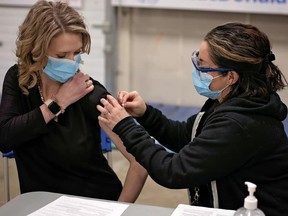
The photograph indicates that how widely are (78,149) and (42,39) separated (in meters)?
0.43

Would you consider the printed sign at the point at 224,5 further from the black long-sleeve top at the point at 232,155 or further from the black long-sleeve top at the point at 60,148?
the black long-sleeve top at the point at 232,155

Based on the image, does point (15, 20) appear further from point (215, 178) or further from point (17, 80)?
point (215, 178)

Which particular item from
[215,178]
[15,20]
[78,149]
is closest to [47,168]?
[78,149]

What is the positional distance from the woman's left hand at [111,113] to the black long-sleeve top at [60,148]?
0.18 meters

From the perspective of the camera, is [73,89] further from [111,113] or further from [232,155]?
[232,155]

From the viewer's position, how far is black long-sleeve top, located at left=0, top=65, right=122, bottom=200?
1855 millimetres

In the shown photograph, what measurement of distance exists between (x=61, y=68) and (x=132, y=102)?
0.97 ft

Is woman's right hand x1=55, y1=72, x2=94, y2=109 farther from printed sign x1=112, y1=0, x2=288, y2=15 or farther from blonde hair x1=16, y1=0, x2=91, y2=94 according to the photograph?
printed sign x1=112, y1=0, x2=288, y2=15

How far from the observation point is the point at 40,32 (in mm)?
1796

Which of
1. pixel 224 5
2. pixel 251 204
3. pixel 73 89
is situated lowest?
pixel 251 204

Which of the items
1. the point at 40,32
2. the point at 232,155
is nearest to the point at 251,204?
the point at 232,155

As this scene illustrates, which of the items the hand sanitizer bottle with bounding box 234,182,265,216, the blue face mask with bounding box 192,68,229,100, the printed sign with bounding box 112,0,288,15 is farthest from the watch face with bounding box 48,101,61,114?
the printed sign with bounding box 112,0,288,15

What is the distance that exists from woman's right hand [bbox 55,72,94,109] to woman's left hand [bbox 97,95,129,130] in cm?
17

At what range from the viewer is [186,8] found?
13.2 feet
